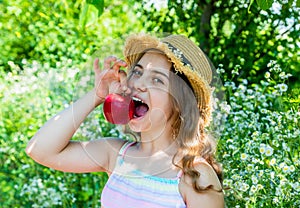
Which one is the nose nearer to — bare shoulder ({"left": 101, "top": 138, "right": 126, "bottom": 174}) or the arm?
the arm

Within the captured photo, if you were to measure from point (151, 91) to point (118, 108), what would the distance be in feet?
0.35

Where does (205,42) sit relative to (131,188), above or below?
above

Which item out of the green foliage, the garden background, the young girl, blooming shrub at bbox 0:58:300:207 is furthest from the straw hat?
the green foliage

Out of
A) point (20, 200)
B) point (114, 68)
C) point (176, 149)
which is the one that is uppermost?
point (114, 68)

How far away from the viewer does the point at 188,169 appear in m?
2.07

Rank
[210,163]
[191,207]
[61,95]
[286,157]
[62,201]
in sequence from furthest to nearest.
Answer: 1. [61,95]
2. [62,201]
3. [286,157]
4. [210,163]
5. [191,207]

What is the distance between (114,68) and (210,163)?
414mm

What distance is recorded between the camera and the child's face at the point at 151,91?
200cm

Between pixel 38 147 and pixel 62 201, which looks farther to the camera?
pixel 62 201

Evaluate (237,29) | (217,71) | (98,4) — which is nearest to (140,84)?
(98,4)

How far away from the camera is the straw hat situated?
2039 millimetres

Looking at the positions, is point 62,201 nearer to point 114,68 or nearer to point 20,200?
point 20,200

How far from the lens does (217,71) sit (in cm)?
284

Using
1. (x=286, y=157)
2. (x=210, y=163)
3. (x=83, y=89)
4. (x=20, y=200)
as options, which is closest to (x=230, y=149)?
(x=286, y=157)
